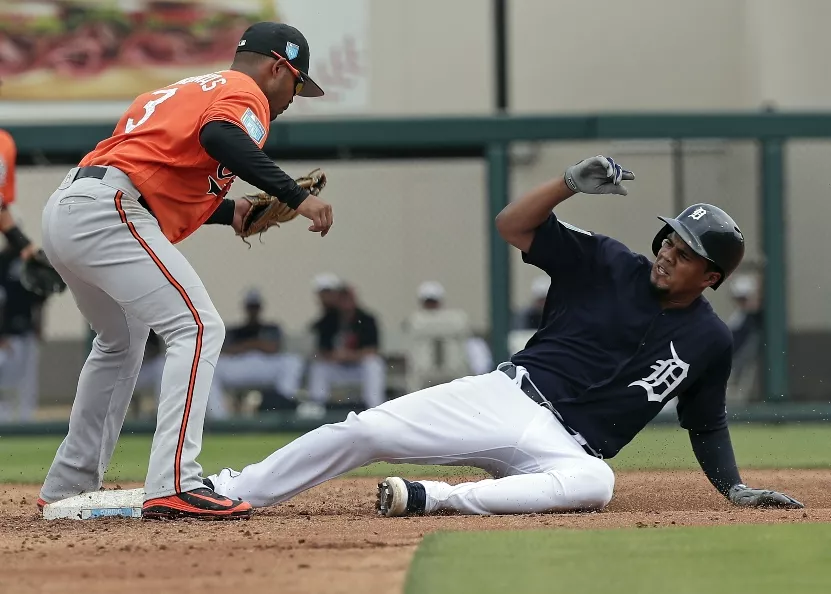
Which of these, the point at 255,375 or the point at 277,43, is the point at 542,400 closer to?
the point at 277,43

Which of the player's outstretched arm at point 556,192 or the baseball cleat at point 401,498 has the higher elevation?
the player's outstretched arm at point 556,192

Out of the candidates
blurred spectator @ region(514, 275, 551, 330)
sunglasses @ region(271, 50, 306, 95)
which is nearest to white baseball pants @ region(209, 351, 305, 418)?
blurred spectator @ region(514, 275, 551, 330)

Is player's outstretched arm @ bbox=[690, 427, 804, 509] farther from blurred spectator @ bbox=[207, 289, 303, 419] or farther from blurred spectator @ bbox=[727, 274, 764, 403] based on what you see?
blurred spectator @ bbox=[207, 289, 303, 419]

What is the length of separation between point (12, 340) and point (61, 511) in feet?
20.9

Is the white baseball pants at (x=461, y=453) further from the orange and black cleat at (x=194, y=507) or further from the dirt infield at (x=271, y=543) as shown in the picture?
the orange and black cleat at (x=194, y=507)

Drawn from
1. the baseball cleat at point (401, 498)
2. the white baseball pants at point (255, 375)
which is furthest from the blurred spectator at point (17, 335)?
the baseball cleat at point (401, 498)

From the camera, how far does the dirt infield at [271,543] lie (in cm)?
311

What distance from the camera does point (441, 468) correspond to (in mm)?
6996

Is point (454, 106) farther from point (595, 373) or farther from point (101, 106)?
point (595, 373)

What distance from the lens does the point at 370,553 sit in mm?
3465

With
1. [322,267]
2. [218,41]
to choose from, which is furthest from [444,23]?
[322,267]

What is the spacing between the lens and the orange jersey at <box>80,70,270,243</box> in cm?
429

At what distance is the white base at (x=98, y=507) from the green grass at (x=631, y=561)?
1244mm

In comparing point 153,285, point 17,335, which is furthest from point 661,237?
point 17,335
